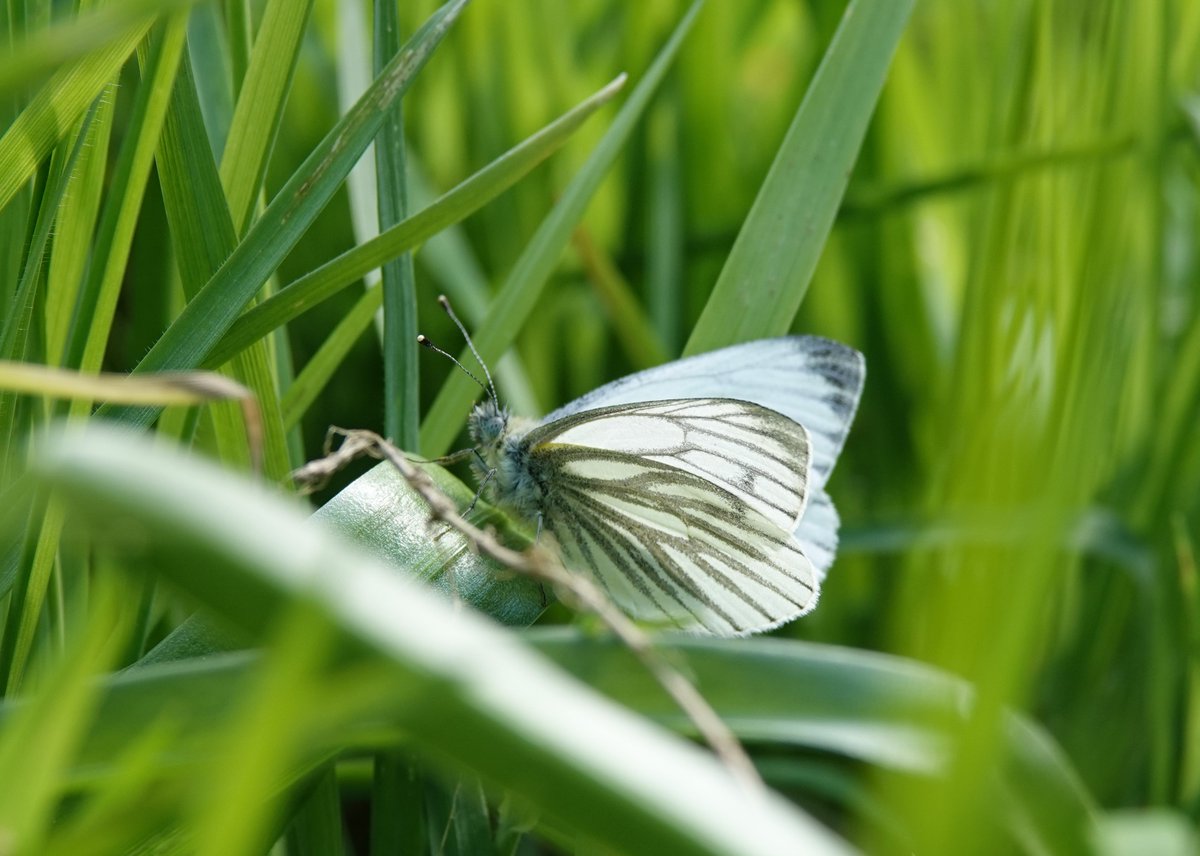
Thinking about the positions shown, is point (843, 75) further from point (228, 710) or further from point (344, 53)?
point (228, 710)

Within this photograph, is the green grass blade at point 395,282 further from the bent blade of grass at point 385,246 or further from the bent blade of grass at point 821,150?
the bent blade of grass at point 821,150

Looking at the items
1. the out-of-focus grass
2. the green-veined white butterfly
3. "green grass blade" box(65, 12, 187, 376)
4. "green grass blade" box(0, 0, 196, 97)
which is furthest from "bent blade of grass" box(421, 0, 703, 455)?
"green grass blade" box(0, 0, 196, 97)

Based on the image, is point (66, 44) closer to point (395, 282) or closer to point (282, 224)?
point (282, 224)

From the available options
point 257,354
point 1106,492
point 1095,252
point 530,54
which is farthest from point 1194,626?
point 530,54

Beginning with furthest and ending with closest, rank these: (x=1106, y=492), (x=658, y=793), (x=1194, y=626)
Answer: (x=1106, y=492) → (x=1194, y=626) → (x=658, y=793)

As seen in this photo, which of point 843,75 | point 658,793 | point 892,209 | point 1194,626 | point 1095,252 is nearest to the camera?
point 658,793

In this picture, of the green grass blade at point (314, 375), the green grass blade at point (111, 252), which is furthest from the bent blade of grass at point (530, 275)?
the green grass blade at point (111, 252)
